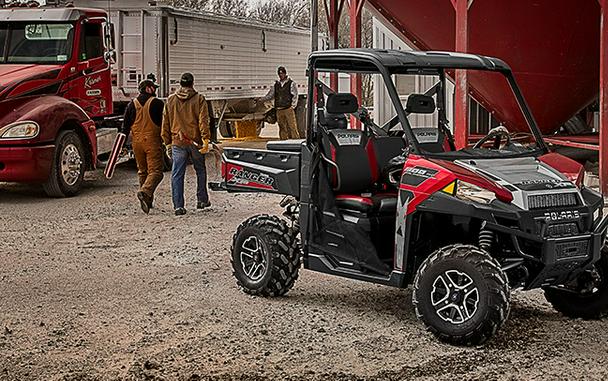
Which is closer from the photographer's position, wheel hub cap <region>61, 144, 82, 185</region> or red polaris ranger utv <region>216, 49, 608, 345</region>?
red polaris ranger utv <region>216, 49, 608, 345</region>

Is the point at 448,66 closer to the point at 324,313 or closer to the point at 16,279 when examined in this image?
the point at 324,313

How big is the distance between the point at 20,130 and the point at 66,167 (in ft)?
3.37

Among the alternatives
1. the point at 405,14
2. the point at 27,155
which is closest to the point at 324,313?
the point at 27,155

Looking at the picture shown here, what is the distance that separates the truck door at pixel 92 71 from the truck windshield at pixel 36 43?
0.23m

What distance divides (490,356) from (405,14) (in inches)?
404

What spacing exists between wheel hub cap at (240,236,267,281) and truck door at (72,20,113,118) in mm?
8523

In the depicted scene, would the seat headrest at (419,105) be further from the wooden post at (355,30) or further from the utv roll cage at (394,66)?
the wooden post at (355,30)

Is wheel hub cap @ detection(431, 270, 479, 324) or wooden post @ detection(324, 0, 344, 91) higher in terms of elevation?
wooden post @ detection(324, 0, 344, 91)

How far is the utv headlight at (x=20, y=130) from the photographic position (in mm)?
14070

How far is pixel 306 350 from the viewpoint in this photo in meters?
6.43

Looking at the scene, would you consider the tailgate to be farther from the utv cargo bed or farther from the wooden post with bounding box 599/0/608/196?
the wooden post with bounding box 599/0/608/196

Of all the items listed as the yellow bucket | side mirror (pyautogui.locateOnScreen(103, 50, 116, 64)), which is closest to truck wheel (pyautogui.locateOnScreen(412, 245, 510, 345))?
side mirror (pyautogui.locateOnScreen(103, 50, 116, 64))

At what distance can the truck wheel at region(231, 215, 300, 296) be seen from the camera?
302 inches

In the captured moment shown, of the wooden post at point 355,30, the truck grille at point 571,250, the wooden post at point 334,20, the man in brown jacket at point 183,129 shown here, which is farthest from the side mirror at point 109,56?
the truck grille at point 571,250
